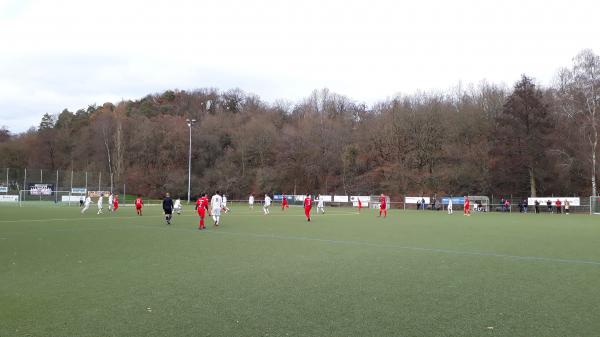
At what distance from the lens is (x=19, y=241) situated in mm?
15445

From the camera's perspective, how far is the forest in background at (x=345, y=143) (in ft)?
166

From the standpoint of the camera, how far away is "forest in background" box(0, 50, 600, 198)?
50.7m

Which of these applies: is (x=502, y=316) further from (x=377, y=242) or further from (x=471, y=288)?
(x=377, y=242)

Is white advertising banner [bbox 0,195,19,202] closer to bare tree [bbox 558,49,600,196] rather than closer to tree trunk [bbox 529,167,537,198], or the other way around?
tree trunk [bbox 529,167,537,198]

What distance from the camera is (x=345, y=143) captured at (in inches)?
2781

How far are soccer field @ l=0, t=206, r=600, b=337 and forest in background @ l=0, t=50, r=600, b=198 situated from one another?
3937 cm

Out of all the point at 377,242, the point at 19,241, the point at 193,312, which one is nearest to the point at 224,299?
the point at 193,312

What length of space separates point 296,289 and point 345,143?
207ft

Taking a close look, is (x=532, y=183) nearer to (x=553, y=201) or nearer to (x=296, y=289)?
(x=553, y=201)

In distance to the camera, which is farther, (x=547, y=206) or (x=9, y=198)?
(x=9, y=198)

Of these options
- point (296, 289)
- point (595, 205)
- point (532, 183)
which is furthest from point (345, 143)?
point (296, 289)

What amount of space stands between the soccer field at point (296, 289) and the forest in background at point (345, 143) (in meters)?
39.4

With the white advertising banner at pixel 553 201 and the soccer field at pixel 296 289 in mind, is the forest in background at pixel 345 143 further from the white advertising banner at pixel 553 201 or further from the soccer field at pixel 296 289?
the soccer field at pixel 296 289

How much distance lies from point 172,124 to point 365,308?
79125 mm
